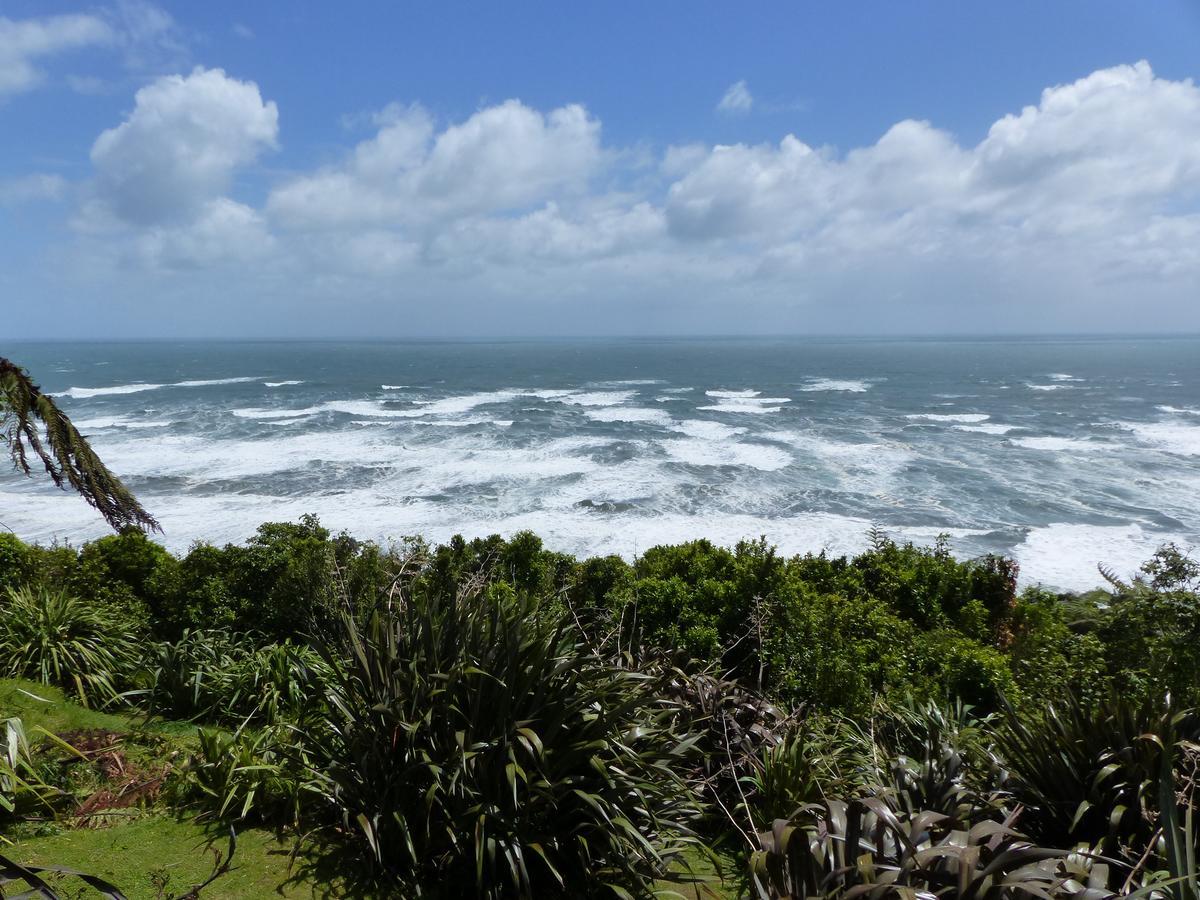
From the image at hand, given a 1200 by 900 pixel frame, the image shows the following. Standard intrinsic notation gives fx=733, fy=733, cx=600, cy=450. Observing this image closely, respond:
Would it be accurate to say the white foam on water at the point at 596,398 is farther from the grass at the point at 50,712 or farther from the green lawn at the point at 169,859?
the green lawn at the point at 169,859

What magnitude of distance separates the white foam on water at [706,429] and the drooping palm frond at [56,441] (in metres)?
27.0

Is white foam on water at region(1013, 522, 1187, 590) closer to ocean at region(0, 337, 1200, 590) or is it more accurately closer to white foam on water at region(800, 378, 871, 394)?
ocean at region(0, 337, 1200, 590)

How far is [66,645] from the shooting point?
6738mm

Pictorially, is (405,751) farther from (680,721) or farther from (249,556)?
(249,556)

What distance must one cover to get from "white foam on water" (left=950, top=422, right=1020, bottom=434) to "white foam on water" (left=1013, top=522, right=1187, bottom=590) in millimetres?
17526

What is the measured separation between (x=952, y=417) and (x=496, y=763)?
42763 millimetres

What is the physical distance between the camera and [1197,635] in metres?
6.70

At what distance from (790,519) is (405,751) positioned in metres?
17.5

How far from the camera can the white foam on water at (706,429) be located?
34562 millimetres

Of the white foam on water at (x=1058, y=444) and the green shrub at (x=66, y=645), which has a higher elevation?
the green shrub at (x=66, y=645)

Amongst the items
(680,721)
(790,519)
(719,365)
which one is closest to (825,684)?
(680,721)

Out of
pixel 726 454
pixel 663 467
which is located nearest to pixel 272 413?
pixel 663 467

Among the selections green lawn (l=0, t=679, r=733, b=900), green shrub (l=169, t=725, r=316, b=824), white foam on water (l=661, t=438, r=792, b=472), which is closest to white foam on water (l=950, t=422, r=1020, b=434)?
white foam on water (l=661, t=438, r=792, b=472)

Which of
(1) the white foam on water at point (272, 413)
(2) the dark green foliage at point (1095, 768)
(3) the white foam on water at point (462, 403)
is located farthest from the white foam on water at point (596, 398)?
(2) the dark green foliage at point (1095, 768)
